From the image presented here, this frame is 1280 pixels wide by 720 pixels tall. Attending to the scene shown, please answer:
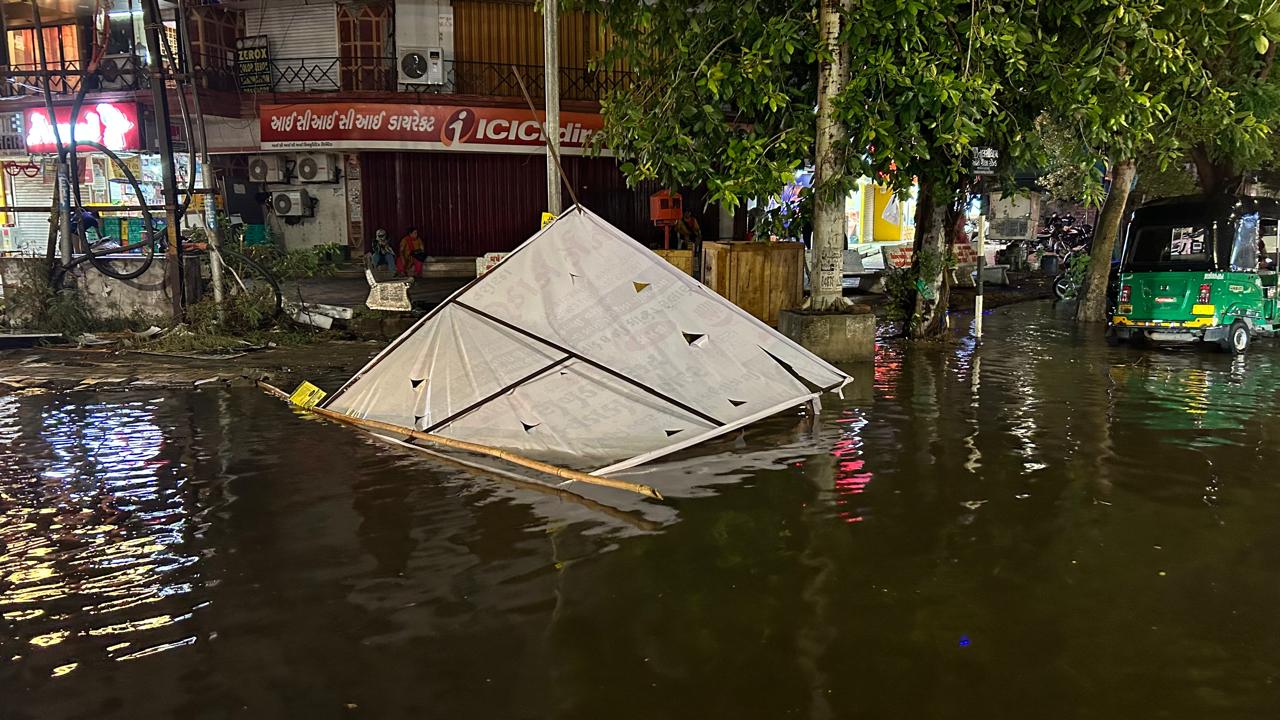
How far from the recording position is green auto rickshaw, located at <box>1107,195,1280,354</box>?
14461 millimetres

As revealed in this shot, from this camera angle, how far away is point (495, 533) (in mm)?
6691

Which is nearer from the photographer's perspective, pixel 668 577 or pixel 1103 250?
pixel 668 577

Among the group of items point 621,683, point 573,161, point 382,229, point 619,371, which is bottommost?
point 621,683

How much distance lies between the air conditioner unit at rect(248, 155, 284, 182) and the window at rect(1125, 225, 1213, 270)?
20148 mm

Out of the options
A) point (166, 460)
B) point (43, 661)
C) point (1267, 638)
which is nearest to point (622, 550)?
point (43, 661)

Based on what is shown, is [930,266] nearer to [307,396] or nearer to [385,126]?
[307,396]

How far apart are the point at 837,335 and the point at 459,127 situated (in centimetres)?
1386

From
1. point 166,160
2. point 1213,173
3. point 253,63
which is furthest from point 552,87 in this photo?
point 253,63

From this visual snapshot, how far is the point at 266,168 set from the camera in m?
25.1

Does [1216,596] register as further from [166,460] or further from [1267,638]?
[166,460]

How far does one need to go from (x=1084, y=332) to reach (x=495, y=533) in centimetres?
1389

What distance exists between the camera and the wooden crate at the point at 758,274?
14727 mm

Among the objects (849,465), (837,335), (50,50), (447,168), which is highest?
(50,50)

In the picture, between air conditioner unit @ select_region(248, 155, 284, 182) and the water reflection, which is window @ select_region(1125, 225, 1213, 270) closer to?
the water reflection
